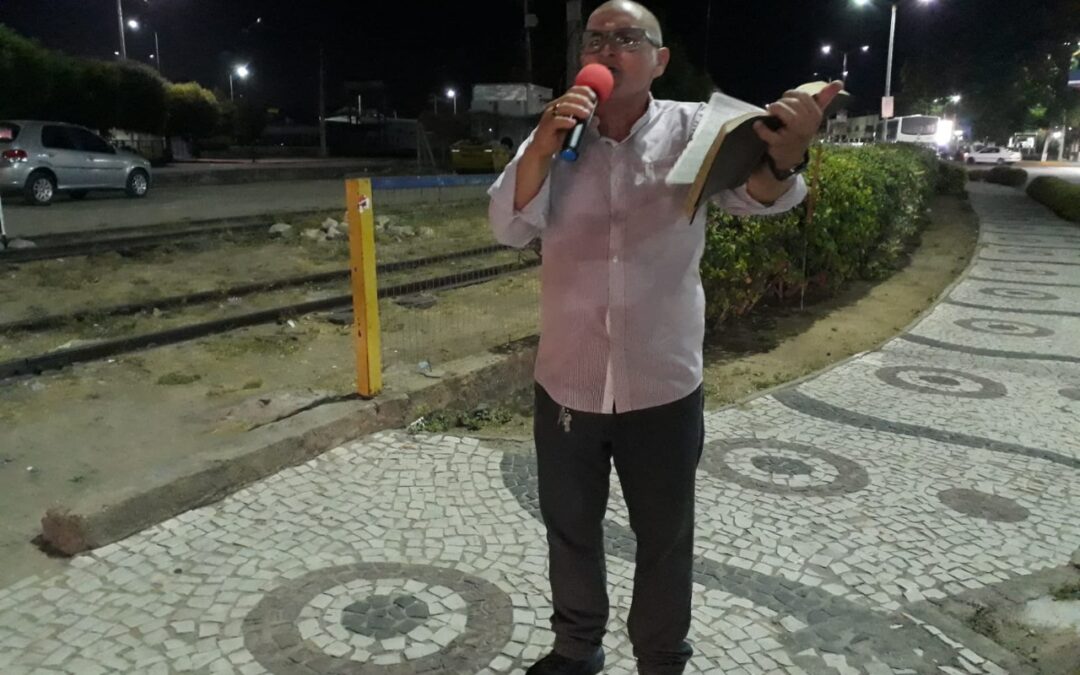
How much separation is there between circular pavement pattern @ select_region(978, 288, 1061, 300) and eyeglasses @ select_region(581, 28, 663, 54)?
990 cm

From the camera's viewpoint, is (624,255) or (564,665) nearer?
(624,255)

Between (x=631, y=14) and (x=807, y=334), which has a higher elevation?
(x=631, y=14)

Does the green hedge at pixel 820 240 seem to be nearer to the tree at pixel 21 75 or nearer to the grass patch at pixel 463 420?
the grass patch at pixel 463 420

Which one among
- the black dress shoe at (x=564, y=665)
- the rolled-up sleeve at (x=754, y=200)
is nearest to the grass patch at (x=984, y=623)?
the black dress shoe at (x=564, y=665)

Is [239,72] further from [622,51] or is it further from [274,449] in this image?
[622,51]

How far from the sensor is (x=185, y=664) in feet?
9.41

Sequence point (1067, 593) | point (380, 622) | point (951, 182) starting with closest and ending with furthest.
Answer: point (380, 622) → point (1067, 593) → point (951, 182)

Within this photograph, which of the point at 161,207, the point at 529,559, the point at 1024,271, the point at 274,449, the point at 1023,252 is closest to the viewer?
the point at 529,559

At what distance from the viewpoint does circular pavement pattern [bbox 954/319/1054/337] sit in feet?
27.7

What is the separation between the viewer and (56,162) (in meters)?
16.1

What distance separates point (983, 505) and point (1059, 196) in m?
20.3

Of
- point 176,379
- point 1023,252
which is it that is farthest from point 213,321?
point 1023,252

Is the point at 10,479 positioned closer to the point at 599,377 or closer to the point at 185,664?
the point at 185,664

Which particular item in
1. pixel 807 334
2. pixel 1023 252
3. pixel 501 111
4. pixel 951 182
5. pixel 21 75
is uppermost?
pixel 501 111
